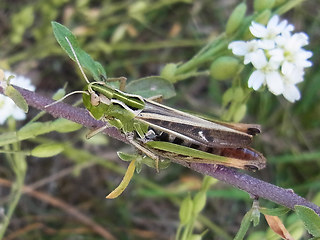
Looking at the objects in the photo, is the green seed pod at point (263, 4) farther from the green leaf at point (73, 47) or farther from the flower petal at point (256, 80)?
the green leaf at point (73, 47)

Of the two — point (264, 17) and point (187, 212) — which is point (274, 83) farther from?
point (187, 212)

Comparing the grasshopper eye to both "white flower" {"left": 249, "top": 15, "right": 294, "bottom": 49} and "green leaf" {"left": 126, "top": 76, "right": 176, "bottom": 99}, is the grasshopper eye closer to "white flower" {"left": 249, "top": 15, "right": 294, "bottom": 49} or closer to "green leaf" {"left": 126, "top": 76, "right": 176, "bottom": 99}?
"green leaf" {"left": 126, "top": 76, "right": 176, "bottom": 99}

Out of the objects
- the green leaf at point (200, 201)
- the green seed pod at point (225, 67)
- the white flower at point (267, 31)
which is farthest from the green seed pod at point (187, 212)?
the white flower at point (267, 31)

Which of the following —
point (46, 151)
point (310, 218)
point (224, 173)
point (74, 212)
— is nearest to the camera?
point (310, 218)

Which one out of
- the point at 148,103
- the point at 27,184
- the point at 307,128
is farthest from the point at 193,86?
the point at 148,103

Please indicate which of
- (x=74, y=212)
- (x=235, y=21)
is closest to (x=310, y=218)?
(x=235, y=21)

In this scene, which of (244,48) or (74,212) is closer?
(244,48)
